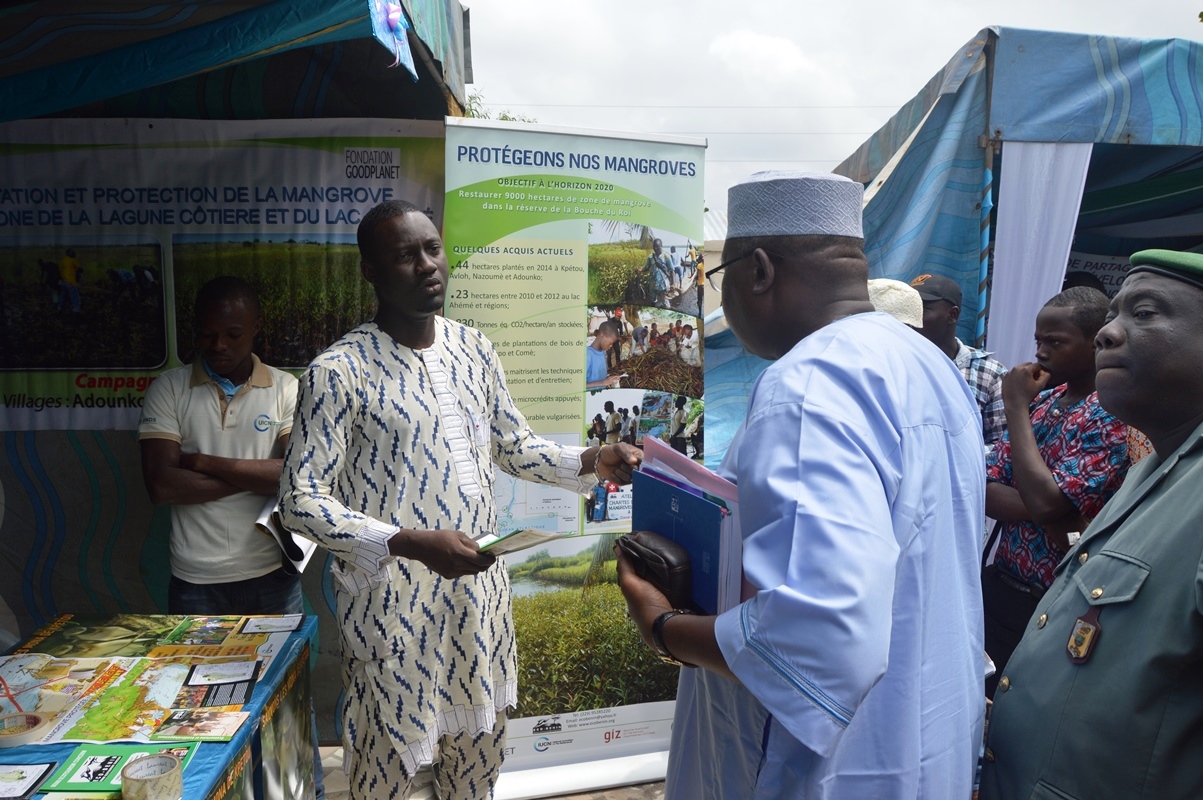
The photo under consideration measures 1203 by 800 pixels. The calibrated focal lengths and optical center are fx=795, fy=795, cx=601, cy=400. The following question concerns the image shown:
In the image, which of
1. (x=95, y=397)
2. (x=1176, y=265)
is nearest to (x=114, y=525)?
(x=95, y=397)

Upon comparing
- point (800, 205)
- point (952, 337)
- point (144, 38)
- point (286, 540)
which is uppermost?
point (144, 38)

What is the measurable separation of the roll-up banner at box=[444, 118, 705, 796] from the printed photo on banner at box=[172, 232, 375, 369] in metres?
0.76

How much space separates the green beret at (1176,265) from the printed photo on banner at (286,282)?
10.6 ft

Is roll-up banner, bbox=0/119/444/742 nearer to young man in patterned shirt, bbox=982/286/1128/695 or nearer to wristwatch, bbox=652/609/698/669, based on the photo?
young man in patterned shirt, bbox=982/286/1128/695

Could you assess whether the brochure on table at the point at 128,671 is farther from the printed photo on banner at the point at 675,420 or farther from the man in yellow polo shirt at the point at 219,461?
the printed photo on banner at the point at 675,420

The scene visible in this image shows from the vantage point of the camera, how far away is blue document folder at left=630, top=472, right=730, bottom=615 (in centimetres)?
137

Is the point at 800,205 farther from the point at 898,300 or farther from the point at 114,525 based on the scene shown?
the point at 114,525

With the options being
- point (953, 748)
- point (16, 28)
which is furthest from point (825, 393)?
point (16, 28)

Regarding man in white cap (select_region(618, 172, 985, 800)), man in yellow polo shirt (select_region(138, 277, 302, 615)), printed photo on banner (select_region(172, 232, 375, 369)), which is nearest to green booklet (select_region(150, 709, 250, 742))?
man in white cap (select_region(618, 172, 985, 800))

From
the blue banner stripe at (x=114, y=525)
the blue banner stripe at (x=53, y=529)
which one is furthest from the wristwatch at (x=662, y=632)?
the blue banner stripe at (x=53, y=529)

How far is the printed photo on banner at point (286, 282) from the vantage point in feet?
12.6

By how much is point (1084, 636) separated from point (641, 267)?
2.59 meters

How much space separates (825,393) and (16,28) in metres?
2.49

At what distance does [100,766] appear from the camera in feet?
5.65
